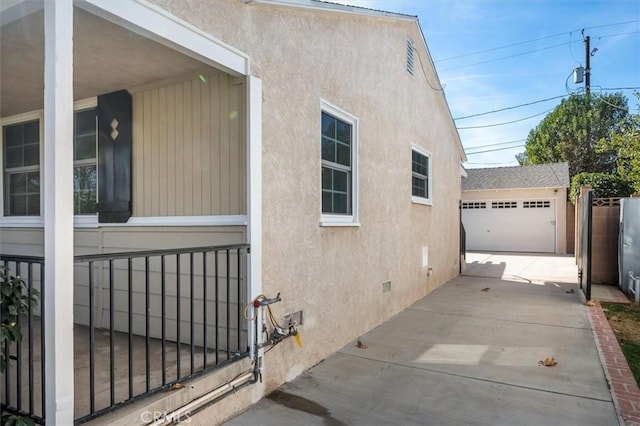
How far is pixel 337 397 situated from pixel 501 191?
1768 cm

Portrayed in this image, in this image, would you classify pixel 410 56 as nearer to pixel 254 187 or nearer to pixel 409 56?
pixel 409 56

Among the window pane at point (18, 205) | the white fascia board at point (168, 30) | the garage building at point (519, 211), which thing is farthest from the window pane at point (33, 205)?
the garage building at point (519, 211)

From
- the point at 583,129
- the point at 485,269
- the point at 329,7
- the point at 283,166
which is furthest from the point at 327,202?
the point at 583,129

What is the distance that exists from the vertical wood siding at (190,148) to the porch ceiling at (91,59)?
0.76ft

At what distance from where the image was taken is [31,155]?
5.59 m

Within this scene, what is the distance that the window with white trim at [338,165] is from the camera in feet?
16.0

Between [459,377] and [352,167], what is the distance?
287 centimetres

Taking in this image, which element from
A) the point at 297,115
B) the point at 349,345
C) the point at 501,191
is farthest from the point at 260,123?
the point at 501,191

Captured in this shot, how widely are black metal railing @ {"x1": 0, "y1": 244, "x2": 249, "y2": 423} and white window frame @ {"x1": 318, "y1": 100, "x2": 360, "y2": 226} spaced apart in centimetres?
143

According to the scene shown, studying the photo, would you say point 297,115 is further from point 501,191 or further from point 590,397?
point 501,191

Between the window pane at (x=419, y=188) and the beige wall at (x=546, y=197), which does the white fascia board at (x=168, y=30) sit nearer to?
the window pane at (x=419, y=188)

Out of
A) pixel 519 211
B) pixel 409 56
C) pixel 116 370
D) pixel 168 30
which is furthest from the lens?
pixel 519 211

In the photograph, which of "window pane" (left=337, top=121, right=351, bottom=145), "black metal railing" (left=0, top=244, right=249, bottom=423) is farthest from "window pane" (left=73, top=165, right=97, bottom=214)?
"window pane" (left=337, top=121, right=351, bottom=145)

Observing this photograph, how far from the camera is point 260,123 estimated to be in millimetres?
3611
